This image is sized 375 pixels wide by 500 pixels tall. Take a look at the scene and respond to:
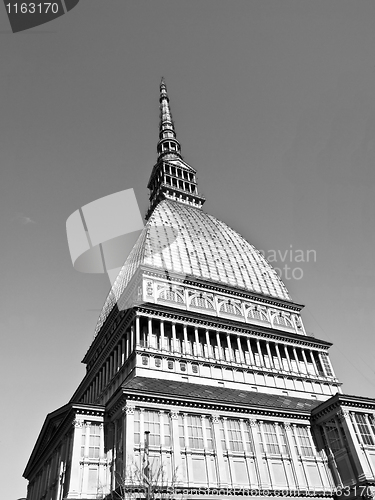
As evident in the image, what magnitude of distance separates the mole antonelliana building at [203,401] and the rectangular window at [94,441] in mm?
107

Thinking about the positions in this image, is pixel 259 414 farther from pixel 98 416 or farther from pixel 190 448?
pixel 98 416

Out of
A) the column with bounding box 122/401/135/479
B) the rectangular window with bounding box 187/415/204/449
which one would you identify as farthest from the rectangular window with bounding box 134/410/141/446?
the rectangular window with bounding box 187/415/204/449

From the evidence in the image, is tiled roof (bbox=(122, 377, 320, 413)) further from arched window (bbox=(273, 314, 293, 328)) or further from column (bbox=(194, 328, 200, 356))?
arched window (bbox=(273, 314, 293, 328))

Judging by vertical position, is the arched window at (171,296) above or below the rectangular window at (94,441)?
above

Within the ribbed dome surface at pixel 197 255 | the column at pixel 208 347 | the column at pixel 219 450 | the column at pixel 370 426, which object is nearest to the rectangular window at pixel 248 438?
the column at pixel 219 450

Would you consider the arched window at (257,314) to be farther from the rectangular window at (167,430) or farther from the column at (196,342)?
the rectangular window at (167,430)

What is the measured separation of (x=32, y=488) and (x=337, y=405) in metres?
42.5

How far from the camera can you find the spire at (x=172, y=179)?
10125 centimetres

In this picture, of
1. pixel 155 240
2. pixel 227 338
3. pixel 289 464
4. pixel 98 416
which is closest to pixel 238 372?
pixel 227 338

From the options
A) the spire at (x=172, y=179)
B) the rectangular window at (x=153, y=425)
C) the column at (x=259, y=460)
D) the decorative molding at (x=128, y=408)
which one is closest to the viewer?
the rectangular window at (x=153, y=425)

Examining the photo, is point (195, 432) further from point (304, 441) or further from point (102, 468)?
point (304, 441)

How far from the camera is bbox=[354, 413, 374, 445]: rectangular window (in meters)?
42.6

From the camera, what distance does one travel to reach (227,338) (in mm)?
57406

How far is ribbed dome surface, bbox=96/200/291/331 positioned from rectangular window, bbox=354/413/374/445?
31.0 m
